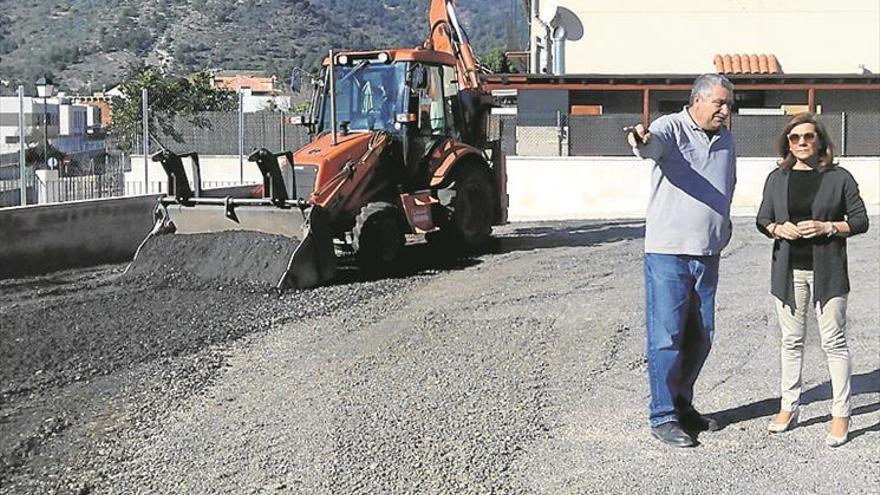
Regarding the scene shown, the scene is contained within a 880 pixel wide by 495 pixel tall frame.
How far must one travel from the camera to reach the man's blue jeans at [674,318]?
21.2ft

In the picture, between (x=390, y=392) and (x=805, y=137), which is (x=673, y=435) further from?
(x=390, y=392)

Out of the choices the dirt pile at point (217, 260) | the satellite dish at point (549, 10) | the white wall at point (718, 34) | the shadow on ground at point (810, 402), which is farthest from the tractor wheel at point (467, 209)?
the white wall at point (718, 34)

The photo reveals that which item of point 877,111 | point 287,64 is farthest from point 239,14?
point 877,111

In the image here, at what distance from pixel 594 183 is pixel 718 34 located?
10219 millimetres

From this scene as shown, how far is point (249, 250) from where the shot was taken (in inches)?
501

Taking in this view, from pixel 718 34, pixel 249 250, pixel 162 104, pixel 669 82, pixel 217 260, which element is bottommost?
pixel 217 260

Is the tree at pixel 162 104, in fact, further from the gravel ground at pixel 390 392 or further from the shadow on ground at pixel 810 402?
the shadow on ground at pixel 810 402

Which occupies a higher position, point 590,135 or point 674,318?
point 590,135

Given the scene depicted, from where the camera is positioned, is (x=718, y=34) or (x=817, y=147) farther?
(x=718, y=34)

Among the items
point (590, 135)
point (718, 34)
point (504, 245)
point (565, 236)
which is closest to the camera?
point (504, 245)

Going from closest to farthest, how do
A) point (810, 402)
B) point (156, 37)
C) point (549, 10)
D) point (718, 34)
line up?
point (810, 402)
point (549, 10)
point (718, 34)
point (156, 37)

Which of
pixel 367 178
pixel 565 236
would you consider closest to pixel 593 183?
pixel 565 236

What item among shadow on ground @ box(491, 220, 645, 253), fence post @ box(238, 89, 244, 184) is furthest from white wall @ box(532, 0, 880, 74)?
shadow on ground @ box(491, 220, 645, 253)

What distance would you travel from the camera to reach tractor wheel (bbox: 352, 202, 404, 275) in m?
13.5
